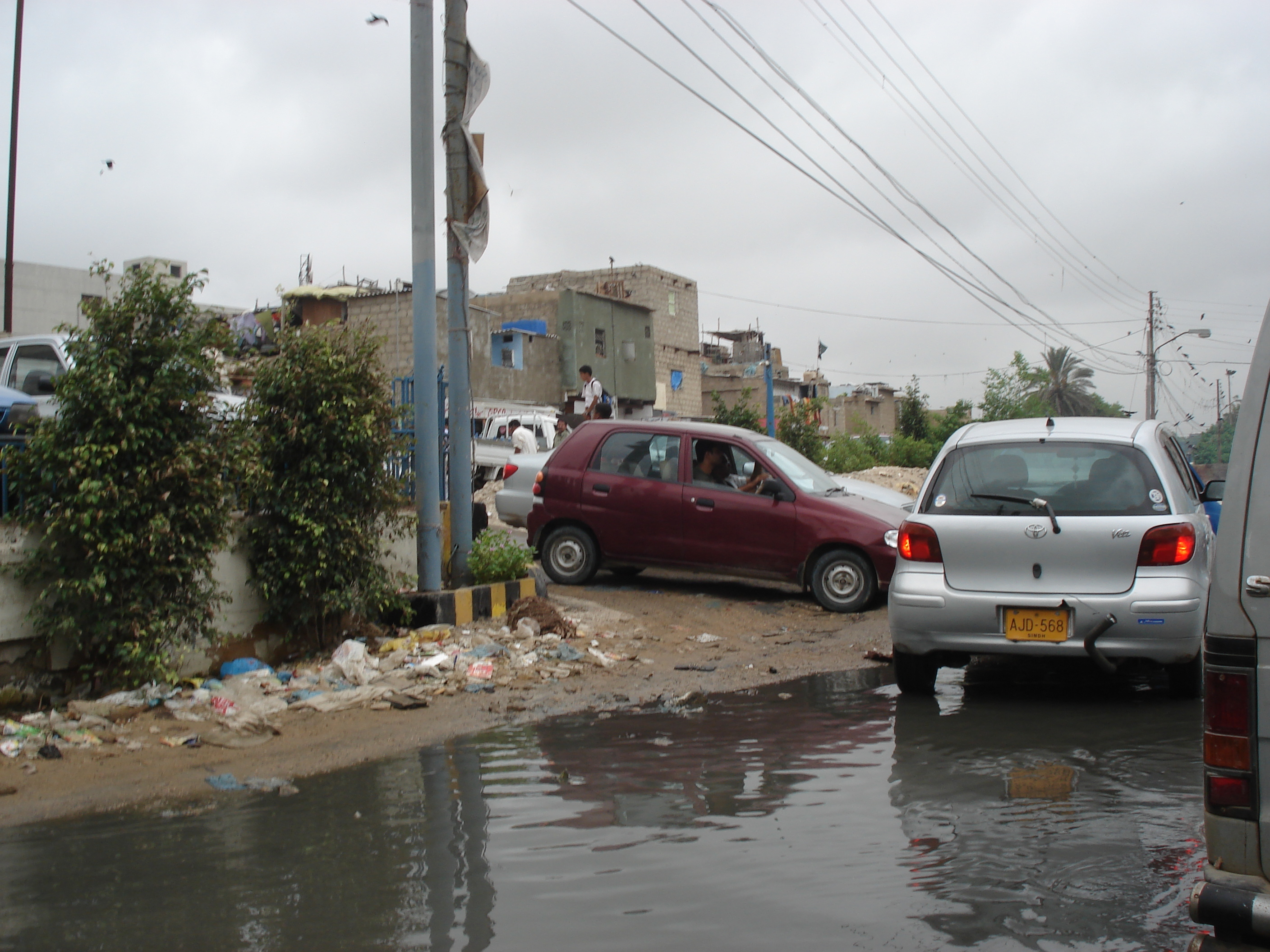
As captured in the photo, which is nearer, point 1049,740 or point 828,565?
point 1049,740

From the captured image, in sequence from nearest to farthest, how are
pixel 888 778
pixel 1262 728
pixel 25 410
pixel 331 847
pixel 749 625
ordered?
1. pixel 1262 728
2. pixel 331 847
3. pixel 888 778
4. pixel 25 410
5. pixel 749 625

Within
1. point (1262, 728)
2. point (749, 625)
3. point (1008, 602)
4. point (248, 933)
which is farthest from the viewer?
point (749, 625)

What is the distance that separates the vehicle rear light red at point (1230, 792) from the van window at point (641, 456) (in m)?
8.13

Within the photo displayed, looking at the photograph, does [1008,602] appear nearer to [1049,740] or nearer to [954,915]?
[1049,740]

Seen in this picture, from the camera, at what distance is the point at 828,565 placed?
10.2m

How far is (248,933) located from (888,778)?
2.83m

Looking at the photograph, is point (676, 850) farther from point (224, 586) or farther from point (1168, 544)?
point (224, 586)

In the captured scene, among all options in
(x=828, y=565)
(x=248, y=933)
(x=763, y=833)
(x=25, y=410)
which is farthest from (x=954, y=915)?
(x=828, y=565)

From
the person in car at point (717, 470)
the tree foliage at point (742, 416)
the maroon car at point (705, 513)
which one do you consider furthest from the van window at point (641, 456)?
the tree foliage at point (742, 416)

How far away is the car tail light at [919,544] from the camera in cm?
627

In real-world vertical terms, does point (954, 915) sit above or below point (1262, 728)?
below

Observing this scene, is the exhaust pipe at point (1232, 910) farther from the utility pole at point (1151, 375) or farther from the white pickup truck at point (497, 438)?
the utility pole at point (1151, 375)

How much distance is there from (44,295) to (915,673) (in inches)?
1523

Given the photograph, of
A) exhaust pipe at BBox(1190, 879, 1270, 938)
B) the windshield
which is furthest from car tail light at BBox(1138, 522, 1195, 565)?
the windshield
